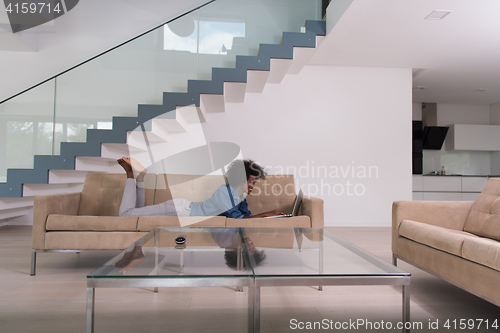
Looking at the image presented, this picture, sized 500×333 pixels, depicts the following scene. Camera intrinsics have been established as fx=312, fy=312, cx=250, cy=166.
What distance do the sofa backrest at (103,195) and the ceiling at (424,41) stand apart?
10.2ft

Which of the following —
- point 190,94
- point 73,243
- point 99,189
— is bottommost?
point 73,243

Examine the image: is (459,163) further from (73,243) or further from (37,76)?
(37,76)

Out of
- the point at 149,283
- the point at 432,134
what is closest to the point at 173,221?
the point at 149,283

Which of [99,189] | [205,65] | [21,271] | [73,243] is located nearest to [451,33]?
[205,65]

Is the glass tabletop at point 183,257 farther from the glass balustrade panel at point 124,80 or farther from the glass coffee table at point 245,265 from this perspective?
the glass balustrade panel at point 124,80

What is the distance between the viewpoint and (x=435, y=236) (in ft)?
6.60

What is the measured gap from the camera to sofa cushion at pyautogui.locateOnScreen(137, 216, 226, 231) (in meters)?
2.65

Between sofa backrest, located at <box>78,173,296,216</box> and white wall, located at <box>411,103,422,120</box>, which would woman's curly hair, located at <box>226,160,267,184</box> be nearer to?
sofa backrest, located at <box>78,173,296,216</box>

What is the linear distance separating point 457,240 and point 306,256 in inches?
35.3

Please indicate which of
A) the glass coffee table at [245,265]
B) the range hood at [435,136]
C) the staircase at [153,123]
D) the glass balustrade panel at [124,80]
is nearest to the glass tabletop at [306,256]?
the glass coffee table at [245,265]

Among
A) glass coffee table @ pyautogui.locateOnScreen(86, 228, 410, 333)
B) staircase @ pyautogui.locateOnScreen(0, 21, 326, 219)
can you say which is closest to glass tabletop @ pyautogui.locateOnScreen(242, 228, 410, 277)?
glass coffee table @ pyautogui.locateOnScreen(86, 228, 410, 333)

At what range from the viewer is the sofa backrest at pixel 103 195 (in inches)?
123

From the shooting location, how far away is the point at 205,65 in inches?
167

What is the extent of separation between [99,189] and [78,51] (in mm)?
3065
